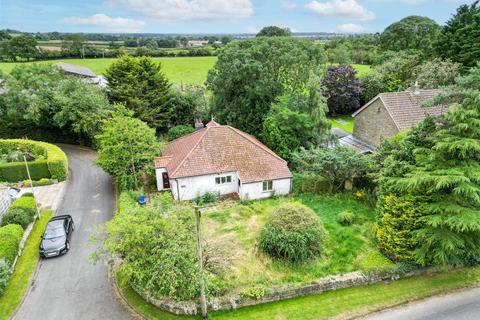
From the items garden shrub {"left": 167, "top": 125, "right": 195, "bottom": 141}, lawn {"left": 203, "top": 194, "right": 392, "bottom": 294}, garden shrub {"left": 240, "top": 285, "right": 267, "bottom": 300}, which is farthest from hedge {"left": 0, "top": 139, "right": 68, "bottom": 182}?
garden shrub {"left": 240, "top": 285, "right": 267, "bottom": 300}

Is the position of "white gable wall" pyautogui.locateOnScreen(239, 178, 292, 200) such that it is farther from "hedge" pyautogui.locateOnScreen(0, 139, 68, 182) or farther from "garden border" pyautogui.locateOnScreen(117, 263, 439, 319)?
"hedge" pyautogui.locateOnScreen(0, 139, 68, 182)

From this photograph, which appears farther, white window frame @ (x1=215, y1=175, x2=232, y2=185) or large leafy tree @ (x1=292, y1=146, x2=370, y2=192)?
white window frame @ (x1=215, y1=175, x2=232, y2=185)

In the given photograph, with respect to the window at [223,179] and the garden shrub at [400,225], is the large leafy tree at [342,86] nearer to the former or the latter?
the window at [223,179]

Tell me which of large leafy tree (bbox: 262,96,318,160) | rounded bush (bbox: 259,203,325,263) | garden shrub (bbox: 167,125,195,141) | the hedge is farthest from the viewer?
garden shrub (bbox: 167,125,195,141)

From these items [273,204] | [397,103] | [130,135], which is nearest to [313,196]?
[273,204]

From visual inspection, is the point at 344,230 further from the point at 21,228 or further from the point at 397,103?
the point at 21,228

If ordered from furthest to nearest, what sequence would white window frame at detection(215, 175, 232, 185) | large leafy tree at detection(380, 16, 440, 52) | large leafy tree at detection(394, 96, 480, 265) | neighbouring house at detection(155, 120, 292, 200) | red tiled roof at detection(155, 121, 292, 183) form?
1. large leafy tree at detection(380, 16, 440, 52)
2. white window frame at detection(215, 175, 232, 185)
3. red tiled roof at detection(155, 121, 292, 183)
4. neighbouring house at detection(155, 120, 292, 200)
5. large leafy tree at detection(394, 96, 480, 265)

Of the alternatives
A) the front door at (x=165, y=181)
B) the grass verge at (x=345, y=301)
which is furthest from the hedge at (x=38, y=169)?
the grass verge at (x=345, y=301)
